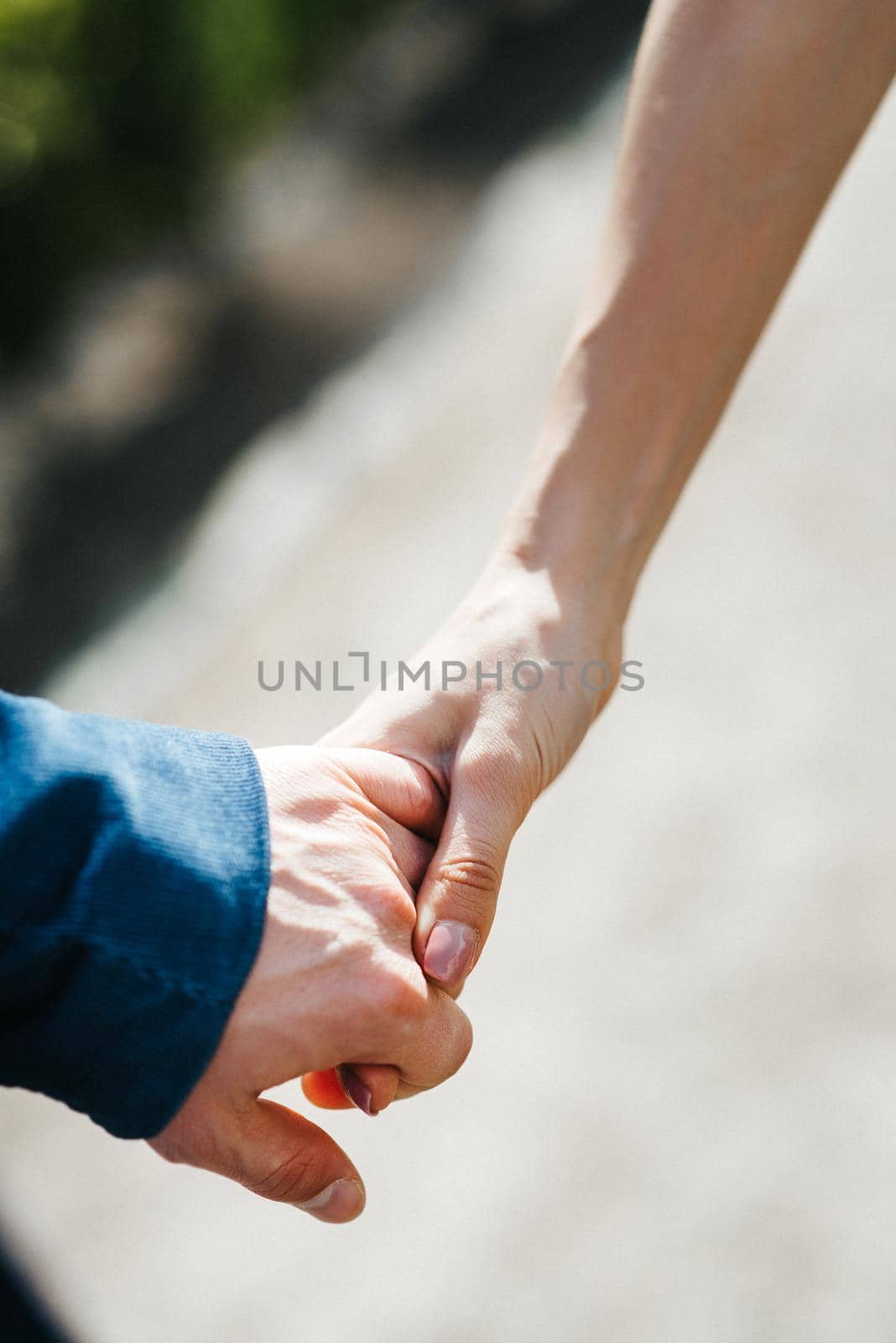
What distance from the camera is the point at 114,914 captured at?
1180 mm

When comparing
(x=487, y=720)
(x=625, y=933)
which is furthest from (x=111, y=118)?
(x=487, y=720)

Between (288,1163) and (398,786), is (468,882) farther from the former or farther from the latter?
(288,1163)

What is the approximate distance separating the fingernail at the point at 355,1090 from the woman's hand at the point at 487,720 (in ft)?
0.48

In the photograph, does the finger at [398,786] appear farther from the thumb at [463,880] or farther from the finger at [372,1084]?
the finger at [372,1084]

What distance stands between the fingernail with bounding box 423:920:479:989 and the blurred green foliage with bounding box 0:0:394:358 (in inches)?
130

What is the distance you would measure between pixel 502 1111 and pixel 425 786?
112 cm

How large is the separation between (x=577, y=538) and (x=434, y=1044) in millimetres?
658

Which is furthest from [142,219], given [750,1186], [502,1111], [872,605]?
[750,1186]

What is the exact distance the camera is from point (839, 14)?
4.95 ft

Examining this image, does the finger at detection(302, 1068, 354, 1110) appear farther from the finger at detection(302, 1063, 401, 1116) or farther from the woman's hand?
the woman's hand

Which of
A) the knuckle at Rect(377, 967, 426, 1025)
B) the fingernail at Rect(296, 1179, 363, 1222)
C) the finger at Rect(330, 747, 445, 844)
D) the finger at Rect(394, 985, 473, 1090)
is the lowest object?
the fingernail at Rect(296, 1179, 363, 1222)

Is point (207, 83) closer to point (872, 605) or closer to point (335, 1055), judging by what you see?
point (872, 605)

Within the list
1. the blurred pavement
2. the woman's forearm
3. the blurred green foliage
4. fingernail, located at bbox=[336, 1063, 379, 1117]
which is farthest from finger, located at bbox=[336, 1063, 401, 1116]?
the blurred green foliage

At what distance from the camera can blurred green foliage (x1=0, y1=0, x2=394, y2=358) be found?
383 centimetres
